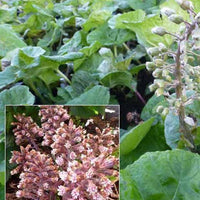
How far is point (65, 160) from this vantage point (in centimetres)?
72

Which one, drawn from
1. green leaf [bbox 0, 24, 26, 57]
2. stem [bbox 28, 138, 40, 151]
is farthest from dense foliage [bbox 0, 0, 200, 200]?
stem [bbox 28, 138, 40, 151]

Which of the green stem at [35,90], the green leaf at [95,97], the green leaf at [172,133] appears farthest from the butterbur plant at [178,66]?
the green stem at [35,90]

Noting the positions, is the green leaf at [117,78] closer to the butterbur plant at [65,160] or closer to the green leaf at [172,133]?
the green leaf at [172,133]

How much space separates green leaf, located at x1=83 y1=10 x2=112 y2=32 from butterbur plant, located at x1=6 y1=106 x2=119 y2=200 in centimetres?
69

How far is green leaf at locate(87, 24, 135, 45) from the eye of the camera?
1.35 m

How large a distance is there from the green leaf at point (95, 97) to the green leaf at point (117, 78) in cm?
10

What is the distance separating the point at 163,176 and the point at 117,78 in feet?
1.43

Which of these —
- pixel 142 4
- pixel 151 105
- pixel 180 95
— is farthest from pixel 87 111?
pixel 142 4

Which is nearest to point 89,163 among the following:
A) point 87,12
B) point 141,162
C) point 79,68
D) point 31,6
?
point 141,162

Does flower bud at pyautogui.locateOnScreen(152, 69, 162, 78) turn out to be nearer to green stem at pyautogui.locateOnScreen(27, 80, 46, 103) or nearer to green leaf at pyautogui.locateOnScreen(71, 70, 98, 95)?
green leaf at pyautogui.locateOnScreen(71, 70, 98, 95)

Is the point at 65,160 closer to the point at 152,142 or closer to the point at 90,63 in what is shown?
the point at 152,142

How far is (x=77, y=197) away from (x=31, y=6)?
1.18m

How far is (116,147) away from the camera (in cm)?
→ 72

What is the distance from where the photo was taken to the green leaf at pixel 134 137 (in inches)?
37.9
